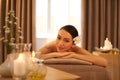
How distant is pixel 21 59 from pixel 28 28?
3.19 m

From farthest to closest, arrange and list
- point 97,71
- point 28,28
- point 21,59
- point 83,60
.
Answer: point 28,28, point 83,60, point 97,71, point 21,59

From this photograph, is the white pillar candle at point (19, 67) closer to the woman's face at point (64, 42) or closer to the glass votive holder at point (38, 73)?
the glass votive holder at point (38, 73)

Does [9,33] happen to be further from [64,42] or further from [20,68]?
[64,42]

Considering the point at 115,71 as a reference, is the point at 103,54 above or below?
above

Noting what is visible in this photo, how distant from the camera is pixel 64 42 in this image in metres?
2.31

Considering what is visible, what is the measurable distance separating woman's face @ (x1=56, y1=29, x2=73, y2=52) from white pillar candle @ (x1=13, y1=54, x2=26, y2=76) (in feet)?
3.49

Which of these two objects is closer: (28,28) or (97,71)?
(97,71)

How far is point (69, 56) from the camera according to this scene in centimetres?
200

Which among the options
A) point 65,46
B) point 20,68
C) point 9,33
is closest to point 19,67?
point 20,68

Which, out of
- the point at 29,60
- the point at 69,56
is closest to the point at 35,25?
the point at 69,56

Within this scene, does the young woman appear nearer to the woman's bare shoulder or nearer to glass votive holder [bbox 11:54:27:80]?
the woman's bare shoulder

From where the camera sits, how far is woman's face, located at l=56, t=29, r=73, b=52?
7.46ft

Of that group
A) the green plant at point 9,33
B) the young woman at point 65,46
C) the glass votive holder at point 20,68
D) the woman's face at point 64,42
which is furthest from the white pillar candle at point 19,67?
the woman's face at point 64,42

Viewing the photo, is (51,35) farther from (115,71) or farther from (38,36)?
(115,71)
